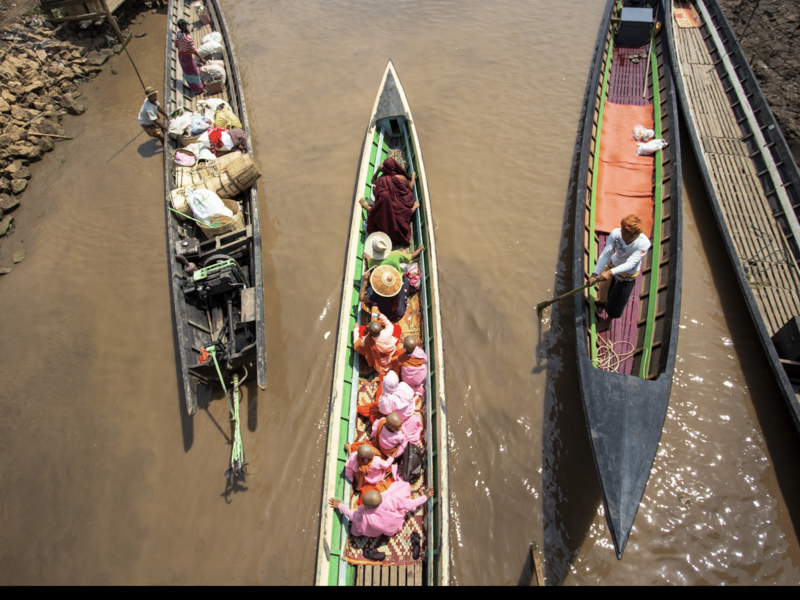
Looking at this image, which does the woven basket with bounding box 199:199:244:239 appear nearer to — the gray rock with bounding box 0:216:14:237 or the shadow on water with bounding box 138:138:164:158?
the shadow on water with bounding box 138:138:164:158

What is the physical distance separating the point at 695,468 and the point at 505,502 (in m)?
2.56

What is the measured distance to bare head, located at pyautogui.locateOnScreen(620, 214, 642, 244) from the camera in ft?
15.0

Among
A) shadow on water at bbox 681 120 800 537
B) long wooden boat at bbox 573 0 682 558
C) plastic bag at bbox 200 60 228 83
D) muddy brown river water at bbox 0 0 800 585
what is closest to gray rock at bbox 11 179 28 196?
muddy brown river water at bbox 0 0 800 585

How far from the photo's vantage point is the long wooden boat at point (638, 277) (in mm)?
4133

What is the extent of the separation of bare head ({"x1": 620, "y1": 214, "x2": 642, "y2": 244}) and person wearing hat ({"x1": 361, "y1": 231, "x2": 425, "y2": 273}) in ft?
9.42

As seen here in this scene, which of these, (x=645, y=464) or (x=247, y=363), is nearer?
(x=645, y=464)

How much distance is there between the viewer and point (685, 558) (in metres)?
4.77

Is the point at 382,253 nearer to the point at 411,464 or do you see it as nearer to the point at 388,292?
the point at 388,292

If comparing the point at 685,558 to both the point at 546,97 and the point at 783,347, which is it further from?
the point at 546,97

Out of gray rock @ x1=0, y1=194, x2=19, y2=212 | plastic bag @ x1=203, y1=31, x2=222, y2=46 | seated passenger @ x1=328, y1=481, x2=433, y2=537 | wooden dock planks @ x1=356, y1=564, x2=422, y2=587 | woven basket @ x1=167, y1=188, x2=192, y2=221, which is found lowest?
wooden dock planks @ x1=356, y1=564, x2=422, y2=587

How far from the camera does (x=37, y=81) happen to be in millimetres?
10984

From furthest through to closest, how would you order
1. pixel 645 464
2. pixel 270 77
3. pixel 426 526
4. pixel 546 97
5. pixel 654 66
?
pixel 270 77
pixel 546 97
pixel 654 66
pixel 426 526
pixel 645 464
